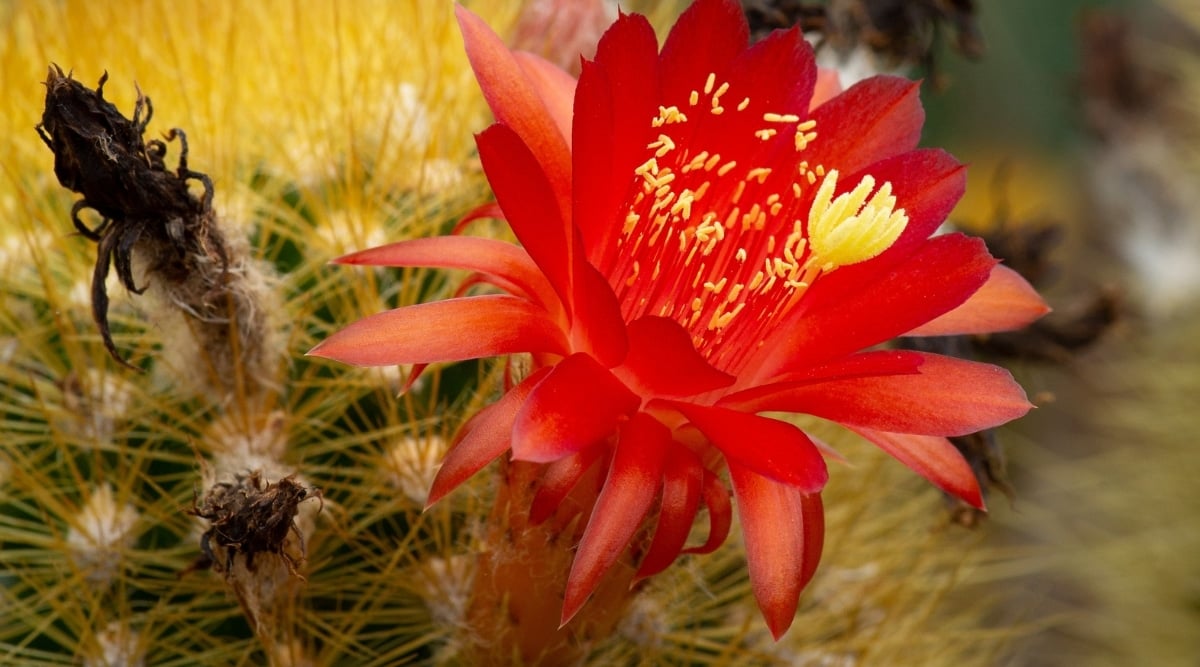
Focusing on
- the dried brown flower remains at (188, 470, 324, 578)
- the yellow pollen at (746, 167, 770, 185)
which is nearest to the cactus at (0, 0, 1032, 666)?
the dried brown flower remains at (188, 470, 324, 578)

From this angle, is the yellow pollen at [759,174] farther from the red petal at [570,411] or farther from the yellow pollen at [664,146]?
the red petal at [570,411]

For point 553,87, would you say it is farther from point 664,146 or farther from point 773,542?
point 773,542

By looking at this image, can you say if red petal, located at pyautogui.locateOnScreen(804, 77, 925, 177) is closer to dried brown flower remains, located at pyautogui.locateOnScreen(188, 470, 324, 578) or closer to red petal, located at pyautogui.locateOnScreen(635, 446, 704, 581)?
red petal, located at pyautogui.locateOnScreen(635, 446, 704, 581)

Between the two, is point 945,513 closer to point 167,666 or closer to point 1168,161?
point 167,666

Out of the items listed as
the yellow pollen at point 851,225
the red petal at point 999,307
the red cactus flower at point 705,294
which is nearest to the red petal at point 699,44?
the red cactus flower at point 705,294

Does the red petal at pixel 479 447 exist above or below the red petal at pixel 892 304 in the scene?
below

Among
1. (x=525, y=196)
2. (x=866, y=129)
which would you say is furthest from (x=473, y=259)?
(x=866, y=129)
